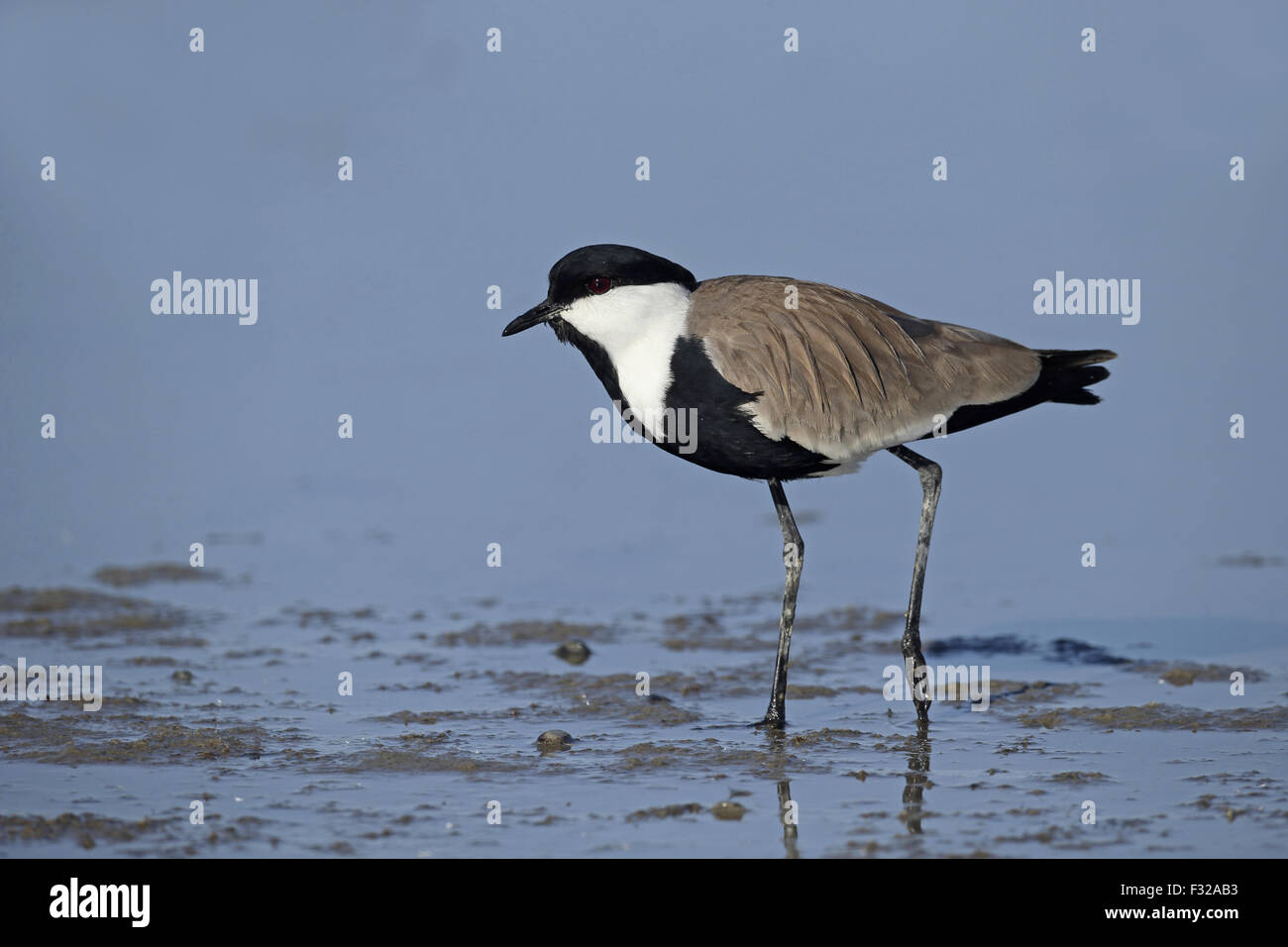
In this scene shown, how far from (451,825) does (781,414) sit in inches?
103

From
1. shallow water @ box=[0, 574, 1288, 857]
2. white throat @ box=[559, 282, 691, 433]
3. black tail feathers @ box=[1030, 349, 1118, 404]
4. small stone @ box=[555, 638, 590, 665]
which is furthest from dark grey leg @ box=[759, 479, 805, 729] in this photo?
small stone @ box=[555, 638, 590, 665]

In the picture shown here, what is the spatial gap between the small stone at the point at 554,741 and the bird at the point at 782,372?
38.2 inches

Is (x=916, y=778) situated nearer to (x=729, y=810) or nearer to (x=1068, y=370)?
(x=729, y=810)

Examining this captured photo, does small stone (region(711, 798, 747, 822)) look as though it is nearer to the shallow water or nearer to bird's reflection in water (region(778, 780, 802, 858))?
the shallow water

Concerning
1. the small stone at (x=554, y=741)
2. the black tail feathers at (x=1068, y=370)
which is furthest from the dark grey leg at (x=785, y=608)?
the black tail feathers at (x=1068, y=370)

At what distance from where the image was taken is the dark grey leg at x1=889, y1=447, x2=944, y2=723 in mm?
7258

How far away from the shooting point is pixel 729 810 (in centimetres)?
570

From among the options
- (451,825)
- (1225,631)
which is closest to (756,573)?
(1225,631)

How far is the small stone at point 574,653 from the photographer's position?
28.7 ft

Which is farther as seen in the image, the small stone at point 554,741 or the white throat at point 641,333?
the white throat at point 641,333

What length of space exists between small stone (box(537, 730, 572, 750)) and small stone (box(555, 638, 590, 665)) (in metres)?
1.88

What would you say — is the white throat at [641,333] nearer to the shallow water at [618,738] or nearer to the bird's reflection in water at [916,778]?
the shallow water at [618,738]
